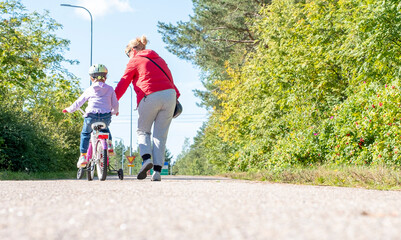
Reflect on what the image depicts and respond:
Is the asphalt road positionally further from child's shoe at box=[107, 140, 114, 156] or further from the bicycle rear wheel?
the bicycle rear wheel

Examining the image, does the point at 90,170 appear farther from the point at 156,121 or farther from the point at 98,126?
the point at 156,121

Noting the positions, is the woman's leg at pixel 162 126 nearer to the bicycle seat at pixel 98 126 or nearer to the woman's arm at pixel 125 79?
the woman's arm at pixel 125 79

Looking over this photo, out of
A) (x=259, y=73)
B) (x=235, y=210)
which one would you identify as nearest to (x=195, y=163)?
(x=259, y=73)

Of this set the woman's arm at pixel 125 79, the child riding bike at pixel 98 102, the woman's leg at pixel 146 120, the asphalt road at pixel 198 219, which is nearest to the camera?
the asphalt road at pixel 198 219

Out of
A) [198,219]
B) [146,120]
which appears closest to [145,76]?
[146,120]

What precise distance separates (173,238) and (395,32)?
10892mm

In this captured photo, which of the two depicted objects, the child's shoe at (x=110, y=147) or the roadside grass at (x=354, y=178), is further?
the child's shoe at (x=110, y=147)

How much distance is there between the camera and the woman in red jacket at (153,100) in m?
8.43

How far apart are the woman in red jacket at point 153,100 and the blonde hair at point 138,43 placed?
0.28 meters

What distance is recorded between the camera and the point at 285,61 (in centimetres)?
1855

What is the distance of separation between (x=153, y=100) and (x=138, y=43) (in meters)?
1.23

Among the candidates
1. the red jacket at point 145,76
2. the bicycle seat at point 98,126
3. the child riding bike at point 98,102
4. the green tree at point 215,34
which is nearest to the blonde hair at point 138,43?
the red jacket at point 145,76

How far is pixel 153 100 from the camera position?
8.41m

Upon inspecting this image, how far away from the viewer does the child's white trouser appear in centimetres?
842
